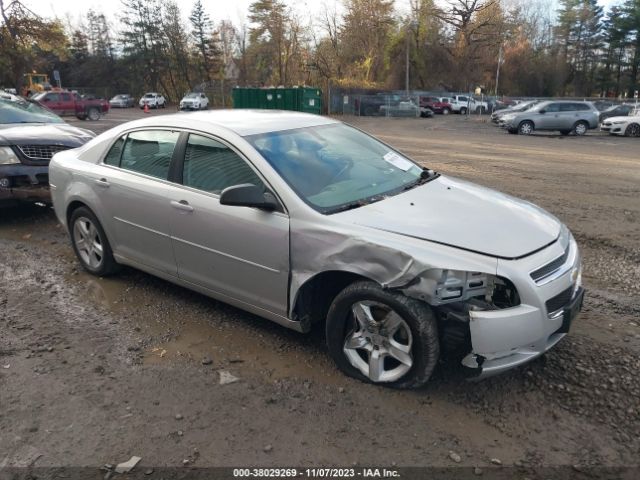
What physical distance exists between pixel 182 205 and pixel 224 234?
48cm

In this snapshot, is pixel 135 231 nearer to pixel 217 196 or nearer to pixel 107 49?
pixel 217 196

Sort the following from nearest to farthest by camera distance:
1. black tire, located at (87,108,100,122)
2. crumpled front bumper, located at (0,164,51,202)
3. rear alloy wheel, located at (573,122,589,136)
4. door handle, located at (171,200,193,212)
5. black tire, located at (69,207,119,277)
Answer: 1. door handle, located at (171,200,193,212)
2. black tire, located at (69,207,119,277)
3. crumpled front bumper, located at (0,164,51,202)
4. rear alloy wheel, located at (573,122,589,136)
5. black tire, located at (87,108,100,122)

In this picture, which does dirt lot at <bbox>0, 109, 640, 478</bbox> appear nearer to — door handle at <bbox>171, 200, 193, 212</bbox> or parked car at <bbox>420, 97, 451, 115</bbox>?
door handle at <bbox>171, 200, 193, 212</bbox>

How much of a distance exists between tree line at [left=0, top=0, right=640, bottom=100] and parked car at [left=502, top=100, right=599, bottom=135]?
2543 centimetres

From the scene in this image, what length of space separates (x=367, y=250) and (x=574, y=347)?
1.72m

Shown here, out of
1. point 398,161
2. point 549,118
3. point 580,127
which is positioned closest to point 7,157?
point 398,161

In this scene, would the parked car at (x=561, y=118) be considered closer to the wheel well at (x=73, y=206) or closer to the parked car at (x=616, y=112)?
the parked car at (x=616, y=112)

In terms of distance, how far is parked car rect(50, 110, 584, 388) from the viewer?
281 cm

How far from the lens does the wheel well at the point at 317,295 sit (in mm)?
3271

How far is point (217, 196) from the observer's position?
144 inches

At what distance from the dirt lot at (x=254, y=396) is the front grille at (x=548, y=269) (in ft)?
2.42

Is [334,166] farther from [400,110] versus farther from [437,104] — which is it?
[437,104]

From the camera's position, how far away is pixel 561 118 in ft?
74.4

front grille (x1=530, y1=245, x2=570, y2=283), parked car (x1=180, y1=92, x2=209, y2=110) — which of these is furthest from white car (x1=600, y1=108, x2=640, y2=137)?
Result: parked car (x1=180, y1=92, x2=209, y2=110)
